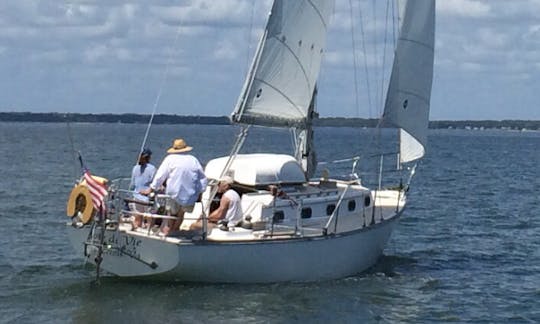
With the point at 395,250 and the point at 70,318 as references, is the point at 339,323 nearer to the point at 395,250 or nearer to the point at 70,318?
the point at 70,318

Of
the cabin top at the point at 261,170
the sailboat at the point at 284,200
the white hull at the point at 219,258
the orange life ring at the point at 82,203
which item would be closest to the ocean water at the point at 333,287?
the white hull at the point at 219,258

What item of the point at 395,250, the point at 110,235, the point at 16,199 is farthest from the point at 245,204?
the point at 16,199

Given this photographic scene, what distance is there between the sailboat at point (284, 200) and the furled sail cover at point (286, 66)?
0.02 m

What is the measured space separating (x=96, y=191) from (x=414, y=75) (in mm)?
8192

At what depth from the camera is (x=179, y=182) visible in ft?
62.7

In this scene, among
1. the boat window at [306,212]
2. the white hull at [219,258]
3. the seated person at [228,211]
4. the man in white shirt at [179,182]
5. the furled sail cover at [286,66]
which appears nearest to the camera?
the white hull at [219,258]

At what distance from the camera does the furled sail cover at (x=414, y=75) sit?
23125 millimetres

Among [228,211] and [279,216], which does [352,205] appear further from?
[228,211]

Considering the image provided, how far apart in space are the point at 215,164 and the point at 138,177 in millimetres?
1834

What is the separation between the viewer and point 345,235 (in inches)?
819

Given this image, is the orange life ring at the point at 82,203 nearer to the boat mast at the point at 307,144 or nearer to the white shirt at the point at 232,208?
the white shirt at the point at 232,208

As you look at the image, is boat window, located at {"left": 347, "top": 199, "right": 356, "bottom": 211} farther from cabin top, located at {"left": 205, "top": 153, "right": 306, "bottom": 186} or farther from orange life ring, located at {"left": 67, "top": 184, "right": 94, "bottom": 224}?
orange life ring, located at {"left": 67, "top": 184, "right": 94, "bottom": 224}

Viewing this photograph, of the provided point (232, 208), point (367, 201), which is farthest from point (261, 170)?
point (367, 201)

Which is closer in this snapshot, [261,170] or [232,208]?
[232,208]
